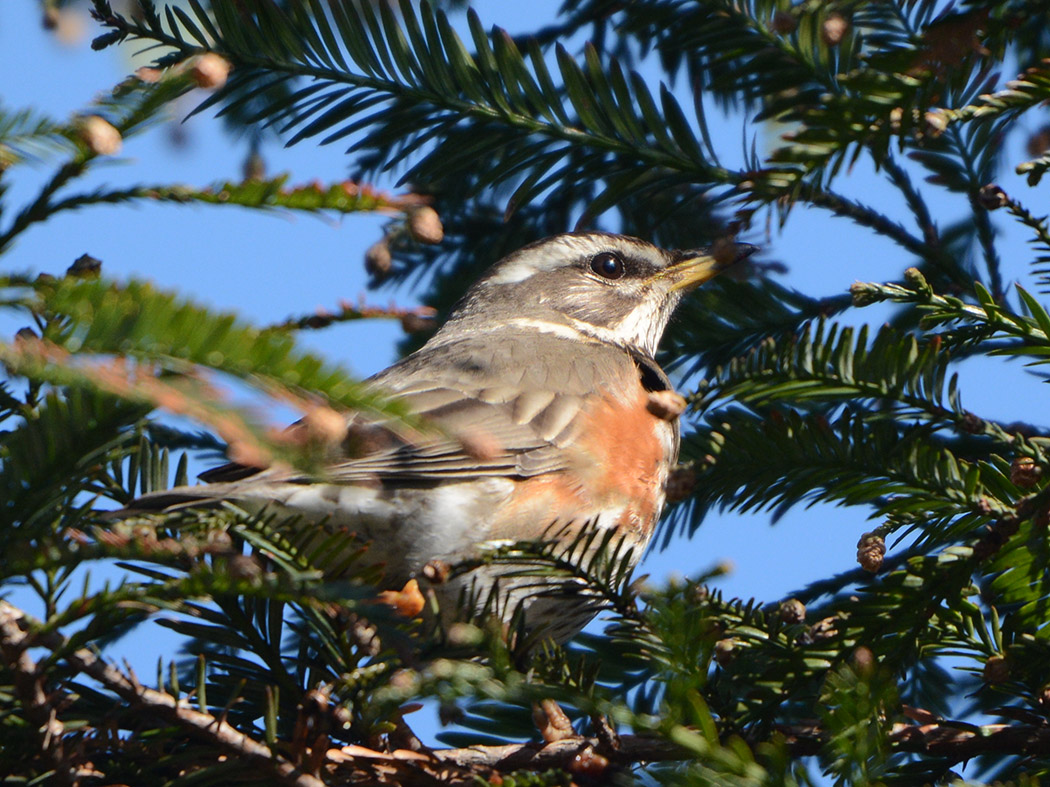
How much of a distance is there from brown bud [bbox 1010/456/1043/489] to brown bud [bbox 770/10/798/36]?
4.11 feet

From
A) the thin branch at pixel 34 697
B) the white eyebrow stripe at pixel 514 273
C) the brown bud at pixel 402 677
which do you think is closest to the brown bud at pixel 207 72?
the thin branch at pixel 34 697

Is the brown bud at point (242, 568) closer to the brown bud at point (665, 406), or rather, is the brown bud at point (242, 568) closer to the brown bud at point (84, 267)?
the brown bud at point (84, 267)

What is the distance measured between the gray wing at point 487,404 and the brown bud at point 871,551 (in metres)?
0.81

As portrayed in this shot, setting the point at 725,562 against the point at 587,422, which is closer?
the point at 725,562

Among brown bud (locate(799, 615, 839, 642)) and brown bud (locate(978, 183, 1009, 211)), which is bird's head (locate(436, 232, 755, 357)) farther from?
brown bud (locate(799, 615, 839, 642))

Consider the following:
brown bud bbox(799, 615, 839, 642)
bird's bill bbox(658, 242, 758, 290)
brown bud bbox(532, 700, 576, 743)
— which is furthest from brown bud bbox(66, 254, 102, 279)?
bird's bill bbox(658, 242, 758, 290)

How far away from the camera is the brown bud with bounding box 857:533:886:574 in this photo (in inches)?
81.3

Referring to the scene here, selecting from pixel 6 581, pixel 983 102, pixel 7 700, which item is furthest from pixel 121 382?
pixel 983 102

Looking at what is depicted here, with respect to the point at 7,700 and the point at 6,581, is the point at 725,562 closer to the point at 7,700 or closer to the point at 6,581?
the point at 6,581

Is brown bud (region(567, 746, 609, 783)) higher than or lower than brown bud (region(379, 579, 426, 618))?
lower

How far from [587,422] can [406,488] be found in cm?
69

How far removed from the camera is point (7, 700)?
5.79ft

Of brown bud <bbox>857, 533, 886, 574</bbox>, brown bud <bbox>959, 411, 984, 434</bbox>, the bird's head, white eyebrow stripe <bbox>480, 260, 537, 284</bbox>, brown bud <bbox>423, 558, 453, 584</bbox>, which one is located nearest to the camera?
brown bud <bbox>423, 558, 453, 584</bbox>

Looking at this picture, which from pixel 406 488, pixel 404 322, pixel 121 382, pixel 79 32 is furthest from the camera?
pixel 79 32
